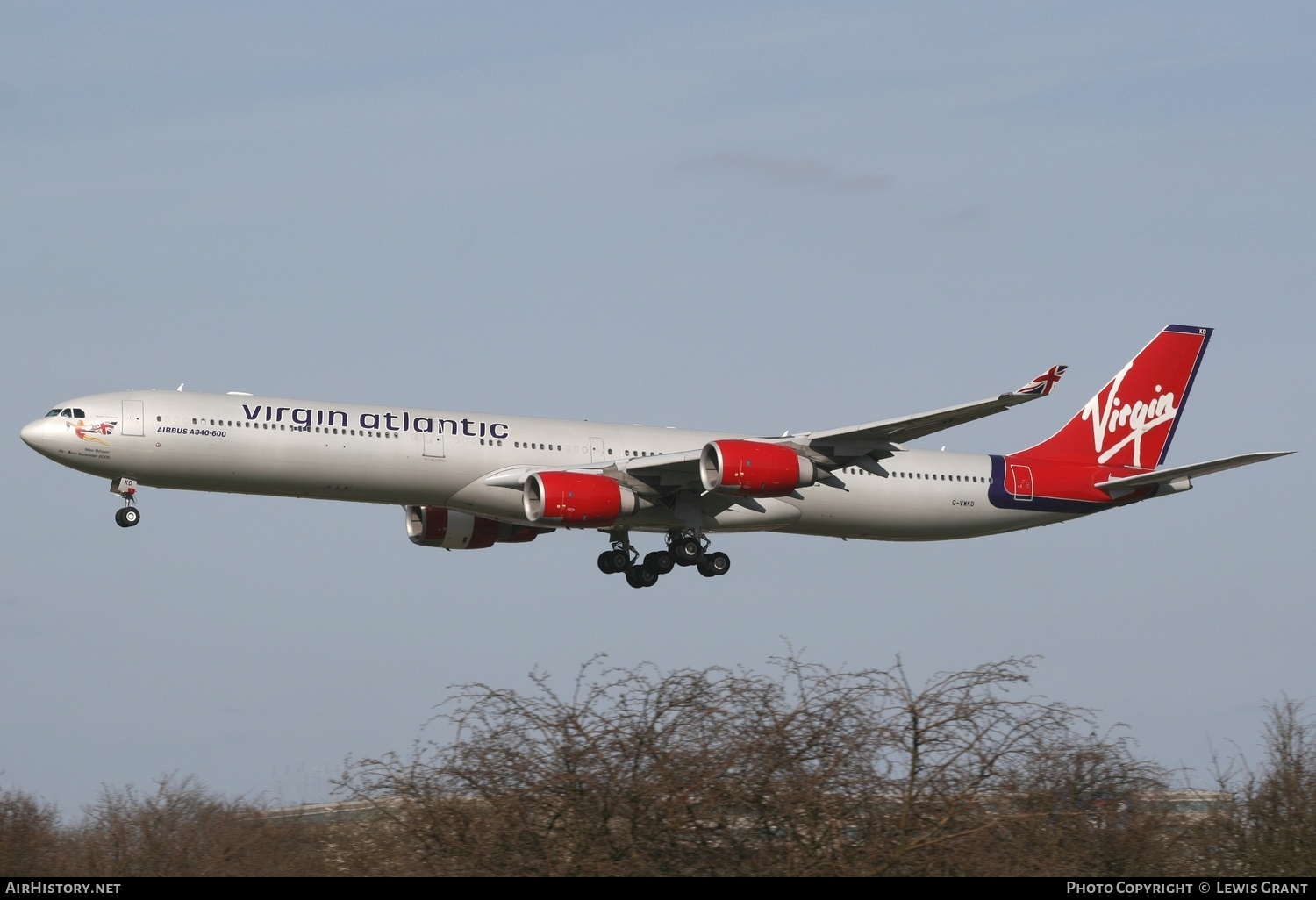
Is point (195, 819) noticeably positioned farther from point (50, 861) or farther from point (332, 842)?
point (332, 842)

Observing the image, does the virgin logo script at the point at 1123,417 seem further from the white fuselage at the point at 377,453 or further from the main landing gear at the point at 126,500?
the main landing gear at the point at 126,500

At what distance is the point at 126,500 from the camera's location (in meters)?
44.4

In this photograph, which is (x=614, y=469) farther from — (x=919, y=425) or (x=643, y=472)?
(x=919, y=425)

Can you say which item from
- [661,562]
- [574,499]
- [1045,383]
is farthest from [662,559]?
[1045,383]

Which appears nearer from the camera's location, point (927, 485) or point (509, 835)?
point (509, 835)

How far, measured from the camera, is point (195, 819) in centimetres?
3192

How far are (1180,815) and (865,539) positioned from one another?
25264mm

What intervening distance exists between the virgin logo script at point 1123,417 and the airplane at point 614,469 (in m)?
0.08

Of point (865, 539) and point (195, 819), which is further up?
point (865, 539)

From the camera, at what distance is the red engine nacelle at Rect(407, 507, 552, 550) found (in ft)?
169

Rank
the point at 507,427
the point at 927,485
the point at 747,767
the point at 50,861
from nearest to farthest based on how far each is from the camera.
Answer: the point at 747,767
the point at 50,861
the point at 507,427
the point at 927,485

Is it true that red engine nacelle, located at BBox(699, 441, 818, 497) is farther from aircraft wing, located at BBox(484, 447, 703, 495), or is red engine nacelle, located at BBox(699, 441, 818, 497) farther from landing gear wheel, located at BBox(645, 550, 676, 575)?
landing gear wheel, located at BBox(645, 550, 676, 575)

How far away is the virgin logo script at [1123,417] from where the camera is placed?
182 feet
